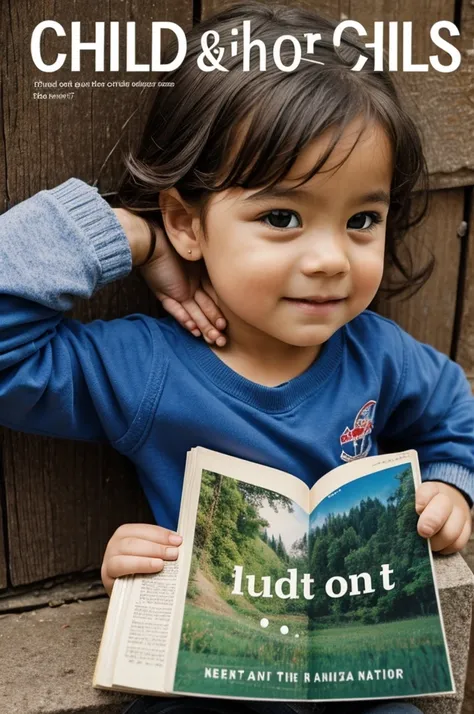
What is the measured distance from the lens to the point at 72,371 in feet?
4.28

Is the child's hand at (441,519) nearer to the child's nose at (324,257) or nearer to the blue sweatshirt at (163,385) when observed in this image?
the blue sweatshirt at (163,385)

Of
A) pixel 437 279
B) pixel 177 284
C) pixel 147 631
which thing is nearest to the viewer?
pixel 147 631

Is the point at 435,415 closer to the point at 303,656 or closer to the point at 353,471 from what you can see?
the point at 353,471

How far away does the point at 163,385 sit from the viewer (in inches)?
52.9

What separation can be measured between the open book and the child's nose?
0.26m

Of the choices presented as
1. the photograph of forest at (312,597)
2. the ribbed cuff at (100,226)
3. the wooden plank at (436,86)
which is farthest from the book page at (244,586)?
the wooden plank at (436,86)

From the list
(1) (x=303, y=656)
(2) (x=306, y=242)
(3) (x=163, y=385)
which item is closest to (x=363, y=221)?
(2) (x=306, y=242)

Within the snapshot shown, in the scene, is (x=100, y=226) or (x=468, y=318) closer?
(x=100, y=226)

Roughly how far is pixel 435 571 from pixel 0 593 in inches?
26.7

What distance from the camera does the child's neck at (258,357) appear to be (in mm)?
1407

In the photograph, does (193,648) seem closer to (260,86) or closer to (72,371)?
(72,371)

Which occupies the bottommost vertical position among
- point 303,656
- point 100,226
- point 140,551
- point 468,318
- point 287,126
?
point 303,656

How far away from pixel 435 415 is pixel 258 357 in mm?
314

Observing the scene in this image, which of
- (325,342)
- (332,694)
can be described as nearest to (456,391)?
(325,342)
